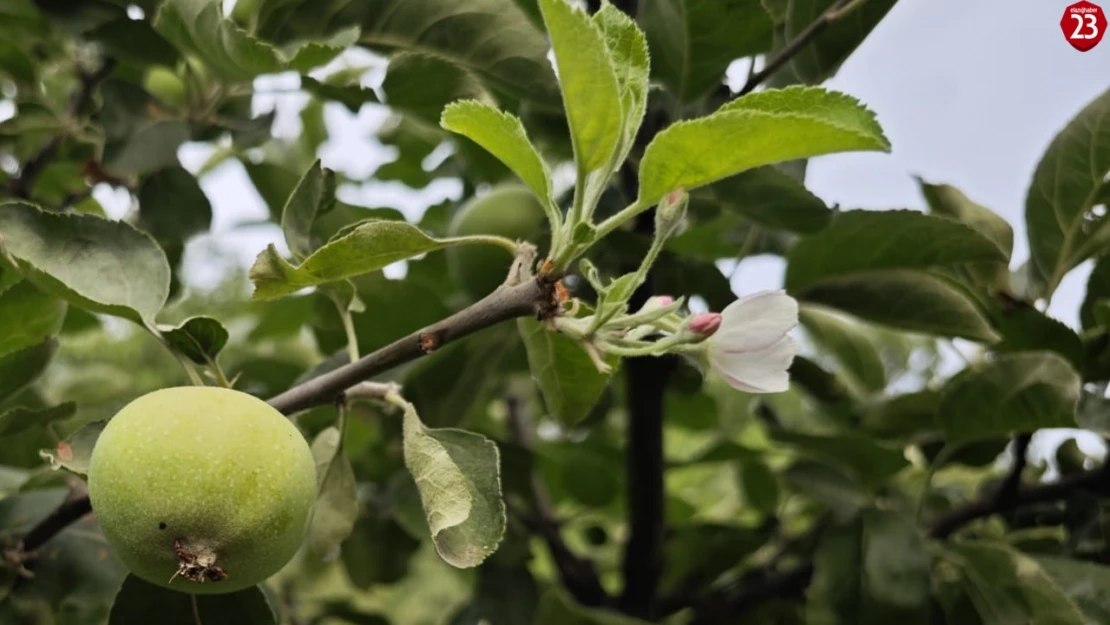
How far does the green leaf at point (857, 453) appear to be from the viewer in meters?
0.99

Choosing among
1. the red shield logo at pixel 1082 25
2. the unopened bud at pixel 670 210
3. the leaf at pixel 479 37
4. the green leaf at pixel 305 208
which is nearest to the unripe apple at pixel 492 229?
the leaf at pixel 479 37

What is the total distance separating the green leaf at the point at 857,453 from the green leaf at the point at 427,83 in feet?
1.57

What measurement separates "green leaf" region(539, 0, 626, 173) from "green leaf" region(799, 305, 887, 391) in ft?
2.15

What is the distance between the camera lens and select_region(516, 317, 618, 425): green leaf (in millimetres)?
669

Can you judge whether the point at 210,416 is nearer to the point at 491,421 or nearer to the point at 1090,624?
the point at 1090,624

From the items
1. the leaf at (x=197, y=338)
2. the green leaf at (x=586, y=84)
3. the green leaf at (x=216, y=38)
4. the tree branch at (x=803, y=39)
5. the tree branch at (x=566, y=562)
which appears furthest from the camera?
the tree branch at (x=566, y=562)

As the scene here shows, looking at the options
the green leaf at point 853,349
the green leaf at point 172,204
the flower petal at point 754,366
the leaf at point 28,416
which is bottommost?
the green leaf at point 853,349

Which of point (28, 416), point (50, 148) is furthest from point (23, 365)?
point (50, 148)

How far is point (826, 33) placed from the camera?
869mm

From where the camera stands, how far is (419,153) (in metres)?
1.27

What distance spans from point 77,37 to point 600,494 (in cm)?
73

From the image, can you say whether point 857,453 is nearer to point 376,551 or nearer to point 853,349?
point 853,349

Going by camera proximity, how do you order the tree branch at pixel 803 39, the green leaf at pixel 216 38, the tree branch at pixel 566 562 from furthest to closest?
the tree branch at pixel 566 562 → the tree branch at pixel 803 39 → the green leaf at pixel 216 38

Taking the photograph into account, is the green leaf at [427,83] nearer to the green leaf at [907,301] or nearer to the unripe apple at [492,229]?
the unripe apple at [492,229]
